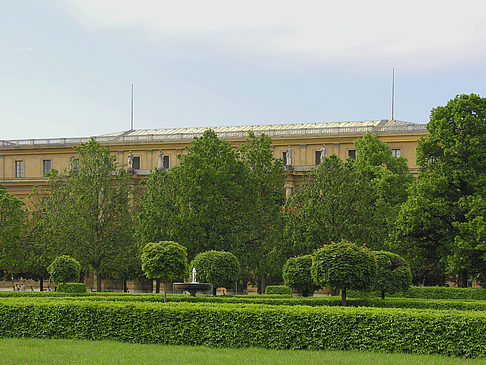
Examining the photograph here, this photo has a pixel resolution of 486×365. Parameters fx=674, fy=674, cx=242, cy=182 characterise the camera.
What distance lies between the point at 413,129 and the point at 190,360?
57.0 m

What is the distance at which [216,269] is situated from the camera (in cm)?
3197

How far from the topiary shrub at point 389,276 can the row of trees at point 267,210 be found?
6.85m

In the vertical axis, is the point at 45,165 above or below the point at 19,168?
above

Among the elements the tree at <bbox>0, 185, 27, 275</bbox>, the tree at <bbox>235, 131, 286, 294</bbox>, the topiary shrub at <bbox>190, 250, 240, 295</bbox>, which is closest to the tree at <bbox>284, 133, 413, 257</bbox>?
the tree at <bbox>235, 131, 286, 294</bbox>

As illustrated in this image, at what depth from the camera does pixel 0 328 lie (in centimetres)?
2019

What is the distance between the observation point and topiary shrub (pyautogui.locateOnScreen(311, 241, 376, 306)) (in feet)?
80.0

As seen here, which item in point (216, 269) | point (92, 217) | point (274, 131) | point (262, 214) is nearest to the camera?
point (216, 269)

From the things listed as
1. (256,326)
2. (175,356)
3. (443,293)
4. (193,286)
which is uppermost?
(256,326)

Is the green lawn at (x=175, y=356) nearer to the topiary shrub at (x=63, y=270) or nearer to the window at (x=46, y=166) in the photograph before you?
the topiary shrub at (x=63, y=270)

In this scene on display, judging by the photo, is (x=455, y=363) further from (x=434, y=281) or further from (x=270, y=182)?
(x=434, y=281)

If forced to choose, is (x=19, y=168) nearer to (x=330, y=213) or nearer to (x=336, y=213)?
(x=330, y=213)

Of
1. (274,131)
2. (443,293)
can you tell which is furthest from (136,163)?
(443,293)

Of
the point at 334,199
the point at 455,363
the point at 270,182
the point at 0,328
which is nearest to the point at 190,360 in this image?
the point at 455,363

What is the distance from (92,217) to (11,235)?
6.87m
